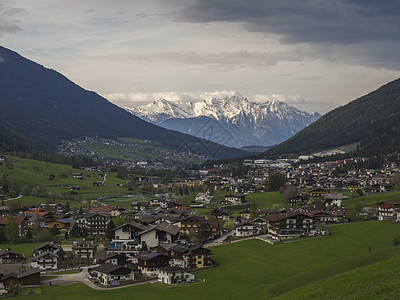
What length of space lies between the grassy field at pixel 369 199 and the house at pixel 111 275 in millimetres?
47216

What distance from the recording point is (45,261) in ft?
204

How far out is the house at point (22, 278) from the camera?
5253cm

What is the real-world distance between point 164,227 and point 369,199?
40.2 metres

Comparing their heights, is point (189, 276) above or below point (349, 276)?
below

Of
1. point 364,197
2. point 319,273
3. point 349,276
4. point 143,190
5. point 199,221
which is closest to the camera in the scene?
point 349,276

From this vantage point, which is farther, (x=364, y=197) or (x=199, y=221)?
(x=364, y=197)

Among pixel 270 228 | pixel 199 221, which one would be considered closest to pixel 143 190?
pixel 199 221

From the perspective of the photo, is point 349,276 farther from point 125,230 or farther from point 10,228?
point 10,228

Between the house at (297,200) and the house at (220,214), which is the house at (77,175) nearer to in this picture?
the house at (220,214)

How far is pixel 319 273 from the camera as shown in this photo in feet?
157

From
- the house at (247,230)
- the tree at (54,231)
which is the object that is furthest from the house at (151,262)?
the tree at (54,231)

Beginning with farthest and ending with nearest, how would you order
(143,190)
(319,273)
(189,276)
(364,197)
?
(143,190) → (364,197) → (189,276) → (319,273)

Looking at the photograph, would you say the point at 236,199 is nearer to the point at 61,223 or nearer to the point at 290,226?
the point at 61,223

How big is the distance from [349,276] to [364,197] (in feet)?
208
